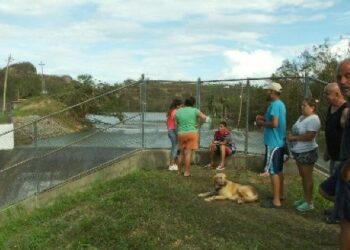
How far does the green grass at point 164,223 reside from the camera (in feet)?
21.8

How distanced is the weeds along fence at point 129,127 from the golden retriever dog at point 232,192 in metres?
2.06

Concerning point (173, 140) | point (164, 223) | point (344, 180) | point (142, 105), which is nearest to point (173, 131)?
point (173, 140)

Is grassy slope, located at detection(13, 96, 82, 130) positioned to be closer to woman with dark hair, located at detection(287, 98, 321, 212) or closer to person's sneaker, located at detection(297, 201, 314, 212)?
woman with dark hair, located at detection(287, 98, 321, 212)

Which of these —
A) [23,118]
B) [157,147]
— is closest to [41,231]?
[157,147]

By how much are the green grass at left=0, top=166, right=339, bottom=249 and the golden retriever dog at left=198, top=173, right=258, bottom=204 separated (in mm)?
133

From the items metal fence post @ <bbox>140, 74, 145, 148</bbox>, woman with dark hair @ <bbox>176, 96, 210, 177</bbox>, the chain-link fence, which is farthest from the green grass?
metal fence post @ <bbox>140, 74, 145, 148</bbox>

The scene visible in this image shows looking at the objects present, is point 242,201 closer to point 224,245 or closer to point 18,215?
point 224,245

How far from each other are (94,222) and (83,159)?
3.73 meters

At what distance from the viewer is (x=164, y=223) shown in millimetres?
7184

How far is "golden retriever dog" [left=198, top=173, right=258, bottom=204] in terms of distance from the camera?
837 cm

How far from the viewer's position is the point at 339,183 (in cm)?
392

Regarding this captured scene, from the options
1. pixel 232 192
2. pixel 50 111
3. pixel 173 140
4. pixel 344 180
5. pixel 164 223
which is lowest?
pixel 164 223

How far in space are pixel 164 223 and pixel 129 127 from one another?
5.25 m

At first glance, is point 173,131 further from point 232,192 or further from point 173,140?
point 232,192
